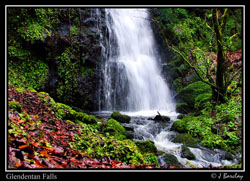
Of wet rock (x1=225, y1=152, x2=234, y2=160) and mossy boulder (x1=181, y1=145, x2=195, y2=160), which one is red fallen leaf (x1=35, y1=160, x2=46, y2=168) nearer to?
mossy boulder (x1=181, y1=145, x2=195, y2=160)

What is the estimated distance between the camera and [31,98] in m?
4.88

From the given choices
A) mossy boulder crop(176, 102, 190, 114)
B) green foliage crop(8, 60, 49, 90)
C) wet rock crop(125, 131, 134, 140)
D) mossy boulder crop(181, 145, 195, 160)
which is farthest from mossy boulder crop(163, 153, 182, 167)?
green foliage crop(8, 60, 49, 90)

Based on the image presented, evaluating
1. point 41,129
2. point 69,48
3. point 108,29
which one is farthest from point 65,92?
point 41,129

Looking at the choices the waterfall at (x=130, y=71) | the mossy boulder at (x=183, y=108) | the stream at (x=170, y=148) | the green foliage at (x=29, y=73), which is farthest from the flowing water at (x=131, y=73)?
the green foliage at (x=29, y=73)

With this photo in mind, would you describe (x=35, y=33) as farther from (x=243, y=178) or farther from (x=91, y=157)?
(x=243, y=178)

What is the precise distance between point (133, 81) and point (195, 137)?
8346 millimetres

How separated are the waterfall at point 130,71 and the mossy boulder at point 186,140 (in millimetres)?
6660

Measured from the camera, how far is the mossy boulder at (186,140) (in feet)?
18.0

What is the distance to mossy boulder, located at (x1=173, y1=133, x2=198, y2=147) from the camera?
5.49 meters

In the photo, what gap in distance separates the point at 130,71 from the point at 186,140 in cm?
885

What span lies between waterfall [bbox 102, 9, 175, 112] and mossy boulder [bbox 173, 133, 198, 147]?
21.8 ft

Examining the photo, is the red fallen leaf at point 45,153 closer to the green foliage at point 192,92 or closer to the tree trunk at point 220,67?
the tree trunk at point 220,67

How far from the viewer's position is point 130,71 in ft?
44.9

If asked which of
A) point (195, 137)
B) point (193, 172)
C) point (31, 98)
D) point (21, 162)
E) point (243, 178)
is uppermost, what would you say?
point (31, 98)
